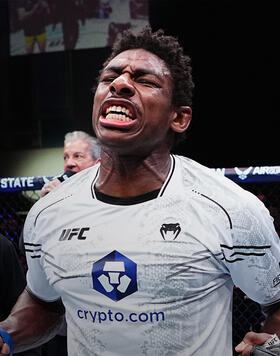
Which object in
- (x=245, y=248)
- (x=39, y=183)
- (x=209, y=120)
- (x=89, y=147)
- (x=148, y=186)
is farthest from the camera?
(x=209, y=120)

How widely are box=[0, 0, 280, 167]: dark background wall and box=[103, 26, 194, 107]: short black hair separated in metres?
5.97

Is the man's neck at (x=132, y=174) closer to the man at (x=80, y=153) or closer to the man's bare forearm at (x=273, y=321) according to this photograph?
the man's bare forearm at (x=273, y=321)

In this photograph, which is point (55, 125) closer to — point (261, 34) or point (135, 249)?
point (261, 34)

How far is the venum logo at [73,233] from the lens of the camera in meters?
1.57

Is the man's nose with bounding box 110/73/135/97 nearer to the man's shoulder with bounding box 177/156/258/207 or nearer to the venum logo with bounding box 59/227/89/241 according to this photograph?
the man's shoulder with bounding box 177/156/258/207

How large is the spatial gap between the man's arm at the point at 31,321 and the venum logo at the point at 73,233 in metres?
0.29

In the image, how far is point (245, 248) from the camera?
146 cm

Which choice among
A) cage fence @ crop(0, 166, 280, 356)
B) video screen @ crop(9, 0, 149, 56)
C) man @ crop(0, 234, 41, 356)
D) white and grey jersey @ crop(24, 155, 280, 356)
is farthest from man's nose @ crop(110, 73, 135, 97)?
video screen @ crop(9, 0, 149, 56)

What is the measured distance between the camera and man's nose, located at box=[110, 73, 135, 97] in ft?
5.15

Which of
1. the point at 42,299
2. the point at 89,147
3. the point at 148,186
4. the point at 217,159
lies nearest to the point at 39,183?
the point at 89,147

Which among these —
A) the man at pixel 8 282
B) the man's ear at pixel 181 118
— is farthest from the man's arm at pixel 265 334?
the man at pixel 8 282

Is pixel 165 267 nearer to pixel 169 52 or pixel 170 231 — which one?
pixel 170 231

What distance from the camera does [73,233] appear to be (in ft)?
5.22

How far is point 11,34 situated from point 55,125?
62.3 inches
